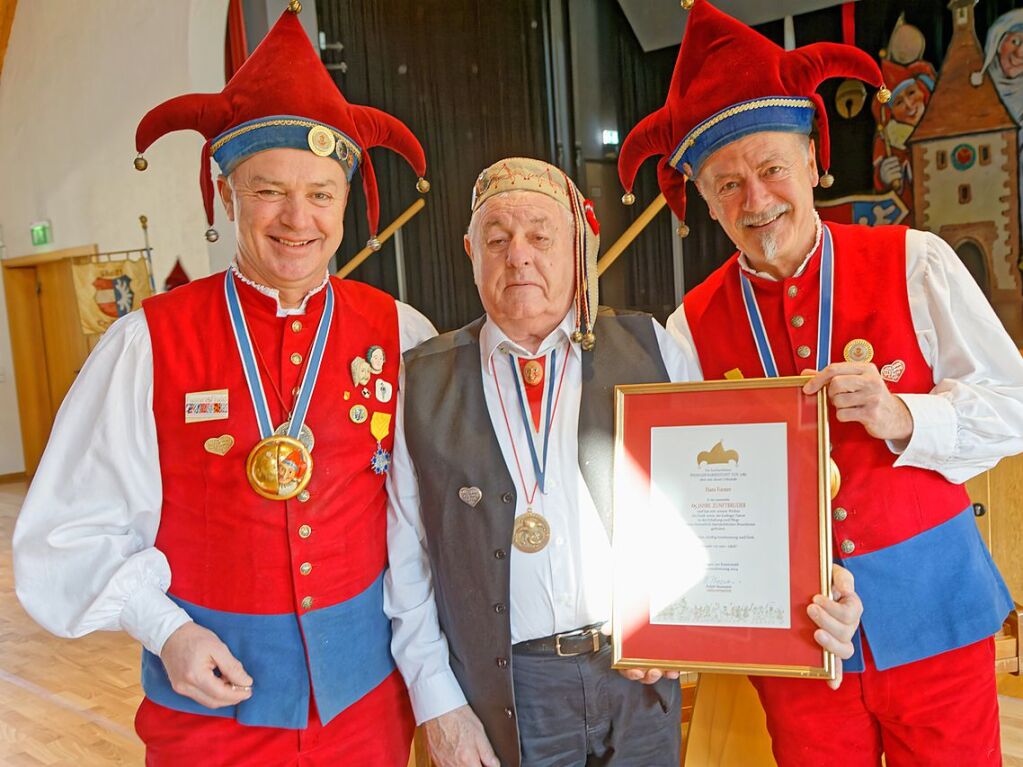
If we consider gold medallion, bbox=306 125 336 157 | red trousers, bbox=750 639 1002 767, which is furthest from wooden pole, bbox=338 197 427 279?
red trousers, bbox=750 639 1002 767

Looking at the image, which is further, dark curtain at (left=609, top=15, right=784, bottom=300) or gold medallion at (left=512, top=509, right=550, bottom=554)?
dark curtain at (left=609, top=15, right=784, bottom=300)

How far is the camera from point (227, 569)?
161cm

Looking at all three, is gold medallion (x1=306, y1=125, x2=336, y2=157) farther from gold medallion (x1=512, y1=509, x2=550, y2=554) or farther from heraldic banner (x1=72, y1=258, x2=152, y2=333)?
heraldic banner (x1=72, y1=258, x2=152, y2=333)

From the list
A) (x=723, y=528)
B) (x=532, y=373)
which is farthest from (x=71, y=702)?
(x=723, y=528)

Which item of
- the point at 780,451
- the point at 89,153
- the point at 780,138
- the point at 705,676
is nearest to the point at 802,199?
the point at 780,138

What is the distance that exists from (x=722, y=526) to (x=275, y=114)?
1198mm

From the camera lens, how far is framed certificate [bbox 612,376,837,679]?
4.67 feet

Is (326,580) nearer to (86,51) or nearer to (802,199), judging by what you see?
(802,199)

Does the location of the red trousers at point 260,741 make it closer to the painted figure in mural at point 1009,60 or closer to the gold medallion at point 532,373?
the gold medallion at point 532,373

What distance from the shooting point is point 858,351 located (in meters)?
1.61

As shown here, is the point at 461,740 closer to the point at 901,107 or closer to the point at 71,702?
the point at 71,702

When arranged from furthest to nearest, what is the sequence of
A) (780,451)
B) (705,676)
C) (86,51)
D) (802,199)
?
(86,51) < (705,676) < (802,199) < (780,451)

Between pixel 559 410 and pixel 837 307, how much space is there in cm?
58

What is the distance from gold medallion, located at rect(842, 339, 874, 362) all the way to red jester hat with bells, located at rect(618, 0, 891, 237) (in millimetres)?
327
